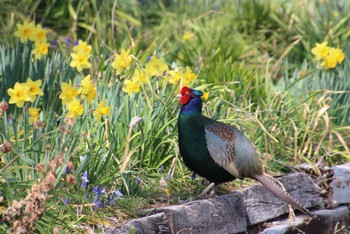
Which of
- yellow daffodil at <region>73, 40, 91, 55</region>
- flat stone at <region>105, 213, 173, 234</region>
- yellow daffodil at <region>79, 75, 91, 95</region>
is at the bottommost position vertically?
flat stone at <region>105, 213, 173, 234</region>

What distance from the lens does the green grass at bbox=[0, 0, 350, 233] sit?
4621mm

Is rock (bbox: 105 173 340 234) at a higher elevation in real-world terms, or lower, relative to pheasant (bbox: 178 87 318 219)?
lower

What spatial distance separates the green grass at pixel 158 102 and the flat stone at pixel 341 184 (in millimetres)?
137

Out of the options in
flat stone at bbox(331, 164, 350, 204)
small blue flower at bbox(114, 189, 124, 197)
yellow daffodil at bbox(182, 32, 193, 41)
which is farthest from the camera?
yellow daffodil at bbox(182, 32, 193, 41)

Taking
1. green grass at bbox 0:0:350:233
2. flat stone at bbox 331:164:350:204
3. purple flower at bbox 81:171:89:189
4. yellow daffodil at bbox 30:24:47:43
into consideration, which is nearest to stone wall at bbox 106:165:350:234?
flat stone at bbox 331:164:350:204

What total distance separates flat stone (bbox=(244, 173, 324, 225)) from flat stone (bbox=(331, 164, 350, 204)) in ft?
0.44

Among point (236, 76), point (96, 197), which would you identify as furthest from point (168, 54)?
point (96, 197)

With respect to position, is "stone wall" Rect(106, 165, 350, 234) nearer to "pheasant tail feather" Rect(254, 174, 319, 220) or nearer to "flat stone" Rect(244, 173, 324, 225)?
"flat stone" Rect(244, 173, 324, 225)

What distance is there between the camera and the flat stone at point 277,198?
5438 millimetres

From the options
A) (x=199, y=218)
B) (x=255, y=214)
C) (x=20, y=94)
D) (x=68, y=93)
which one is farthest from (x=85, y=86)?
(x=255, y=214)

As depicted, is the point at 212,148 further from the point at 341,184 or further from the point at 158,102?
the point at 341,184

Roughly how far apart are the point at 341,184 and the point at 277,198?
25.2 inches

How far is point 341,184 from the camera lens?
6070mm

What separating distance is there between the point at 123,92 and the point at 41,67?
1.99ft
